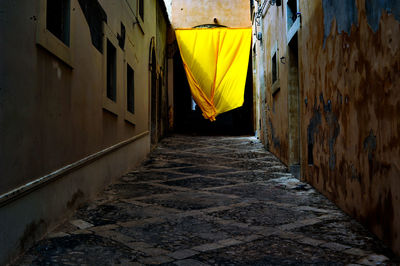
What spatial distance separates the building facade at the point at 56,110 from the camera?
269cm

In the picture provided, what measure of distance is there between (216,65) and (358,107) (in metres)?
11.2

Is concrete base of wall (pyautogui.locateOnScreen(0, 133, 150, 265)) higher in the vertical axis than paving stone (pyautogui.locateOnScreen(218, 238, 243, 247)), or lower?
higher

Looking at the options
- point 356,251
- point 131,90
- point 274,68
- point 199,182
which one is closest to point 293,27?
point 274,68

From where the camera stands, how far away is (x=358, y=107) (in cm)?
354

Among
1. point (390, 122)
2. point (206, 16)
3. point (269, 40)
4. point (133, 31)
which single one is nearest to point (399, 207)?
point (390, 122)

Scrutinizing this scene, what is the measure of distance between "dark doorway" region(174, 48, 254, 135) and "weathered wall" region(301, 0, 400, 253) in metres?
12.9

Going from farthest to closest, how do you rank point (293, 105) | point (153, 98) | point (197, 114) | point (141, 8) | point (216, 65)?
point (197, 114) → point (216, 65) → point (153, 98) → point (141, 8) → point (293, 105)

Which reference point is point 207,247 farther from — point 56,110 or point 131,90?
point 131,90

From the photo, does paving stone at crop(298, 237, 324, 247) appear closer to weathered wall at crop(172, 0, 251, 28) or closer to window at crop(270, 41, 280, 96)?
window at crop(270, 41, 280, 96)

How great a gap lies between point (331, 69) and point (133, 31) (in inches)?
193

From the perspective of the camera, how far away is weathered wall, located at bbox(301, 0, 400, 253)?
9.23ft

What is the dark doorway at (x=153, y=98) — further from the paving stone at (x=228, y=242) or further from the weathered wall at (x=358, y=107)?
the paving stone at (x=228, y=242)

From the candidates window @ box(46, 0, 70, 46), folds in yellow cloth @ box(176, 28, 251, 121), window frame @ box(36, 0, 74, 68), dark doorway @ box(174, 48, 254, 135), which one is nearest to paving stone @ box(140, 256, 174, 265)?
window frame @ box(36, 0, 74, 68)

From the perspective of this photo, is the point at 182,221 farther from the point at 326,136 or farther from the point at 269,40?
the point at 269,40
